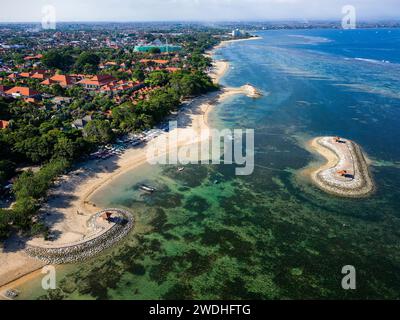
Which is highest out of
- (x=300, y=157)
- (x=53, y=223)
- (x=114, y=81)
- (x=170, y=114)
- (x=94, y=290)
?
(x=114, y=81)

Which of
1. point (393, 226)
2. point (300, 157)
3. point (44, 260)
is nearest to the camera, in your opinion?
point (44, 260)

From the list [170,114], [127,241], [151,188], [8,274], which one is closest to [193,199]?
[151,188]

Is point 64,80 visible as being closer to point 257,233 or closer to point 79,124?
point 79,124

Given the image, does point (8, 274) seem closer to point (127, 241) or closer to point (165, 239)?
point (127, 241)

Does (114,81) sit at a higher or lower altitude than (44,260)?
higher

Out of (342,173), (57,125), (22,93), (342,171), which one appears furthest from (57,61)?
(342,173)

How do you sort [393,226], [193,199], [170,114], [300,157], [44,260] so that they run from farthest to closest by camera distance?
[170,114]
[300,157]
[193,199]
[393,226]
[44,260]

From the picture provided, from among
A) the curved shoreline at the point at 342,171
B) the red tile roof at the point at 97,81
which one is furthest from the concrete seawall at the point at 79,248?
the red tile roof at the point at 97,81

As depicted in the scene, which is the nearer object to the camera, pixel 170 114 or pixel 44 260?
pixel 44 260
